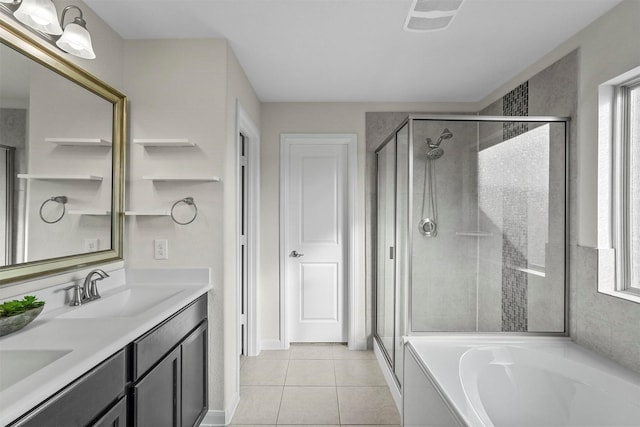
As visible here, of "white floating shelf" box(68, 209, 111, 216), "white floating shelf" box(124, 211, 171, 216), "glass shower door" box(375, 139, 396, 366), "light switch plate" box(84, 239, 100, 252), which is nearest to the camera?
"white floating shelf" box(68, 209, 111, 216)

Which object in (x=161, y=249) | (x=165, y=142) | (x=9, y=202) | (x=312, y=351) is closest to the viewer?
(x=9, y=202)

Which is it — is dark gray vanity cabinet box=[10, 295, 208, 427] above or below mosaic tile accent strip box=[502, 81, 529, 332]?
below

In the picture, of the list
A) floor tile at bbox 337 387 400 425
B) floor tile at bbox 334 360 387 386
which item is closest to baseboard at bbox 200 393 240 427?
floor tile at bbox 337 387 400 425

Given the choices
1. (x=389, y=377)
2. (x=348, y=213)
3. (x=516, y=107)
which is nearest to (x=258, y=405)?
(x=389, y=377)

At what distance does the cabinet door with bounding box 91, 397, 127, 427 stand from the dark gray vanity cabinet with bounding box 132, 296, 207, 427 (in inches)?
2.3

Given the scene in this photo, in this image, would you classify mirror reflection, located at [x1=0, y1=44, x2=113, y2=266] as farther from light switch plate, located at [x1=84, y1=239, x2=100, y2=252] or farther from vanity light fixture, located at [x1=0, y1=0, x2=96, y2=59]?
vanity light fixture, located at [x1=0, y1=0, x2=96, y2=59]

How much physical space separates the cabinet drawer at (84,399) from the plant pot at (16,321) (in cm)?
37

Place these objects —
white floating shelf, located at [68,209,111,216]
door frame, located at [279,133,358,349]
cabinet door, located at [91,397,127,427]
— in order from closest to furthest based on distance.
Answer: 1. cabinet door, located at [91,397,127,427]
2. white floating shelf, located at [68,209,111,216]
3. door frame, located at [279,133,358,349]

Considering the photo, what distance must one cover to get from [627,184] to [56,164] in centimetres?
286

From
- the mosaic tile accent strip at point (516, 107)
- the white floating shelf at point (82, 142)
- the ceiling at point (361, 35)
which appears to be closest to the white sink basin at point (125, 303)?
the white floating shelf at point (82, 142)

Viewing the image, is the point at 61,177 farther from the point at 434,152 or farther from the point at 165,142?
the point at 434,152

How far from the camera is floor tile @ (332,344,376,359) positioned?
3348 mm

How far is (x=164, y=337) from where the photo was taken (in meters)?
1.70

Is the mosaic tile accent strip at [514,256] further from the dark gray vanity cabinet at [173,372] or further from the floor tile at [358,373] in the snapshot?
the dark gray vanity cabinet at [173,372]
